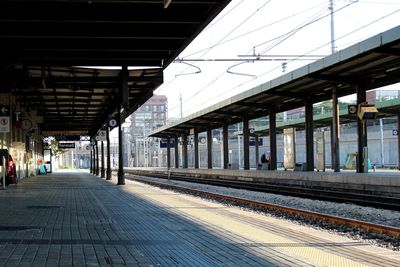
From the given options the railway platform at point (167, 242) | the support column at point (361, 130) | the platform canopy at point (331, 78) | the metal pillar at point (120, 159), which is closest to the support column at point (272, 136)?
the platform canopy at point (331, 78)

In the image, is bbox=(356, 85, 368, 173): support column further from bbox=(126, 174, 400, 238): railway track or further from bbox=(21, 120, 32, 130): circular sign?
bbox=(21, 120, 32, 130): circular sign

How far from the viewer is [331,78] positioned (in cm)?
2467

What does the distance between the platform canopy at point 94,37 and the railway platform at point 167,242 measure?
4.96 m

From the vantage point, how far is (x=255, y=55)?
27.1 metres

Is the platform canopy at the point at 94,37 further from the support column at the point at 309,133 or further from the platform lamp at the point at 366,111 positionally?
the platform lamp at the point at 366,111

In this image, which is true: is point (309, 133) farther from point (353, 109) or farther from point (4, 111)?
point (4, 111)

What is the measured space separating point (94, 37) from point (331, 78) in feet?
38.4

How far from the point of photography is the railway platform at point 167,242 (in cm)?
694

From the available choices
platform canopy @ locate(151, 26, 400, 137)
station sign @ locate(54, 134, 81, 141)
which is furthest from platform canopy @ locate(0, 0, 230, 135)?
station sign @ locate(54, 134, 81, 141)

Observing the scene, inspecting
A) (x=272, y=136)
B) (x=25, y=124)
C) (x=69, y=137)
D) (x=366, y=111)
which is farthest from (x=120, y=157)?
(x=69, y=137)

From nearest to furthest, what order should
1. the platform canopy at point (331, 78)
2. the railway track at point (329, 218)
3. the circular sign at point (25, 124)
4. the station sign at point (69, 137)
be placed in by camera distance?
the railway track at point (329, 218) < the platform canopy at point (331, 78) < the circular sign at point (25, 124) < the station sign at point (69, 137)

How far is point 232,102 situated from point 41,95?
11.9m

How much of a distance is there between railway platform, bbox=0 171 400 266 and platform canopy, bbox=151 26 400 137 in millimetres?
9709

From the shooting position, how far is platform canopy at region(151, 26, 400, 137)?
19.5 metres
